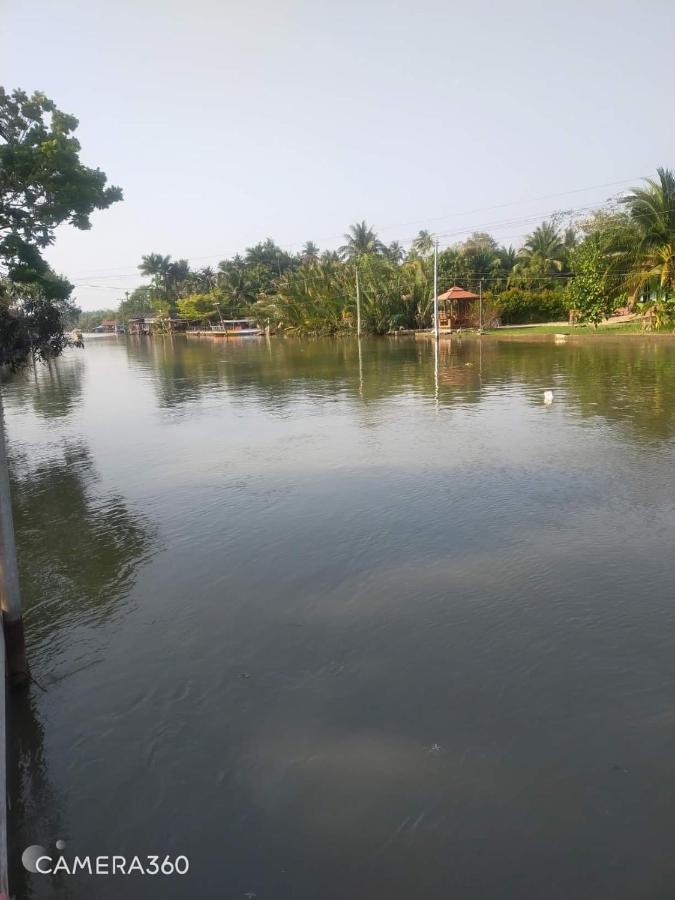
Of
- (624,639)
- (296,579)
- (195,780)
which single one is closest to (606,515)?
(624,639)

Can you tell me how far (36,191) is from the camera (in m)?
14.1

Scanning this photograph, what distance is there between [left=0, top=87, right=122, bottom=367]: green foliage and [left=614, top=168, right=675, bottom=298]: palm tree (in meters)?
26.1

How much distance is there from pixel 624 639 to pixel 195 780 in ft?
11.5

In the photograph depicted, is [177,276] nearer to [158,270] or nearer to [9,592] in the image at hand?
[158,270]

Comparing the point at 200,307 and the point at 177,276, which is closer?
the point at 200,307

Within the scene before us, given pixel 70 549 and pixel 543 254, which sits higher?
pixel 543 254

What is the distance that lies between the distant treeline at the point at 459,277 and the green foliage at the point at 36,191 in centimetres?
2679

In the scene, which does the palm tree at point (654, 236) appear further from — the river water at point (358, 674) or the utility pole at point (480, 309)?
the river water at point (358, 674)

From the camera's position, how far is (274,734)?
14.4 ft

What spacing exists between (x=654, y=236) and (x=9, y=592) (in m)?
34.2

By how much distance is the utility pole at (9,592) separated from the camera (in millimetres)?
4754

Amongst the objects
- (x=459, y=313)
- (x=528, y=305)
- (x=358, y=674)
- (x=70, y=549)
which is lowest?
(x=358, y=674)

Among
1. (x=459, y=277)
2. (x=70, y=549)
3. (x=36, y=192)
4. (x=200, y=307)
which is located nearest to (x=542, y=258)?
(x=459, y=277)

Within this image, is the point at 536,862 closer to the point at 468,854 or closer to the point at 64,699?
the point at 468,854
